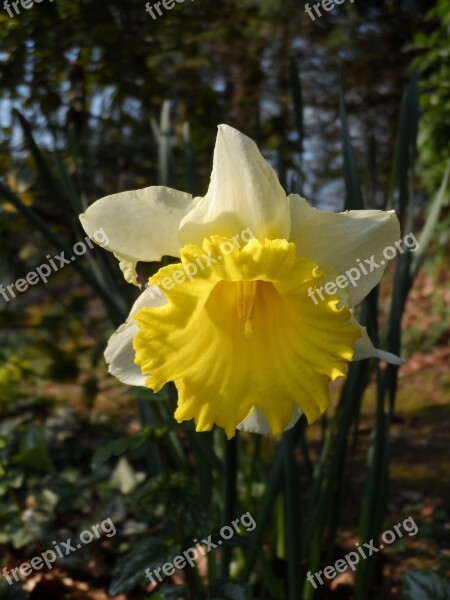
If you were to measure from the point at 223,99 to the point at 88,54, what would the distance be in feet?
6.44

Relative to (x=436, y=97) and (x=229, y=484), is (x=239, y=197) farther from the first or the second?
(x=436, y=97)

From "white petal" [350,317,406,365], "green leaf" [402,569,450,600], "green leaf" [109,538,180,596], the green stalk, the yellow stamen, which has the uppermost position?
the yellow stamen

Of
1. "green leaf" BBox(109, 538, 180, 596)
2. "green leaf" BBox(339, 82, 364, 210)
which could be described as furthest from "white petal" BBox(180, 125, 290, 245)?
"green leaf" BBox(109, 538, 180, 596)

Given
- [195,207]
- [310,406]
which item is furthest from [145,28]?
[310,406]

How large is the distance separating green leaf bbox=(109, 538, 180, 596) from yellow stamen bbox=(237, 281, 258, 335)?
0.46m

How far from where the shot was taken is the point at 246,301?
101 centimetres

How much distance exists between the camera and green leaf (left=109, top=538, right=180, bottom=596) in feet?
3.43

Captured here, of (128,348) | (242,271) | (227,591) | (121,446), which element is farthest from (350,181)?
(227,591)

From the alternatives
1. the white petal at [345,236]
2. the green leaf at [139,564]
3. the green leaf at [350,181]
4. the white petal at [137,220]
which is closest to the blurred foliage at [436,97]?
the green leaf at [350,181]

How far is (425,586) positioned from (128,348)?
0.71m

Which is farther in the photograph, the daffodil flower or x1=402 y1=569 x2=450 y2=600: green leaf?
x1=402 y1=569 x2=450 y2=600: green leaf

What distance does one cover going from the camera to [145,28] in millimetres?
2012

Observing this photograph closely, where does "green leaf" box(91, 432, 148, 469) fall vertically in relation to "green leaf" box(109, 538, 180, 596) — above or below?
above

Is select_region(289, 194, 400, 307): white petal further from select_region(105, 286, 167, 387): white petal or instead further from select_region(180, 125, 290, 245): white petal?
select_region(105, 286, 167, 387): white petal
